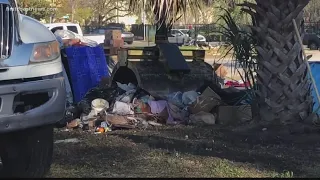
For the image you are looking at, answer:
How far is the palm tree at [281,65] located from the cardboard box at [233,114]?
93cm

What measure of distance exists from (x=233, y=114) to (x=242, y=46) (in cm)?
118

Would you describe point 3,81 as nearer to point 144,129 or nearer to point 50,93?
point 50,93

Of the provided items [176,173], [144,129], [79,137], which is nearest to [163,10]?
[144,129]

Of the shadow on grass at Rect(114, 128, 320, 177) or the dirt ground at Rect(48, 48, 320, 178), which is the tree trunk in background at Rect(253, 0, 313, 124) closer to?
the dirt ground at Rect(48, 48, 320, 178)

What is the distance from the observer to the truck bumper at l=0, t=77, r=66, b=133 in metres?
4.11

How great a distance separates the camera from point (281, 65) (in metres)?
7.78

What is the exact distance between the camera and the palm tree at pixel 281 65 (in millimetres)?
7703

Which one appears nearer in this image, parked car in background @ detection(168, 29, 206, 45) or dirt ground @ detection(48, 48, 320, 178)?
dirt ground @ detection(48, 48, 320, 178)

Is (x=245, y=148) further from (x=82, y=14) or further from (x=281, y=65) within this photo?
(x=82, y=14)

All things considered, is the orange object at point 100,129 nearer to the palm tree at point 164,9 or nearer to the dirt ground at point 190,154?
the dirt ground at point 190,154

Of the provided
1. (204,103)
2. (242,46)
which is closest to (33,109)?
(242,46)

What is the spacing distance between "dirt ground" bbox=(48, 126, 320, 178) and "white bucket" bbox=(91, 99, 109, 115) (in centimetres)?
121

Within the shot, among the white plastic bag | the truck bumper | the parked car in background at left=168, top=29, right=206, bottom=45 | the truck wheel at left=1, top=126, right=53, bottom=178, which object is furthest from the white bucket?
the parked car in background at left=168, top=29, right=206, bottom=45

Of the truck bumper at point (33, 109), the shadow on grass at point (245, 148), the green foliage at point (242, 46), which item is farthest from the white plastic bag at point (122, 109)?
the truck bumper at point (33, 109)
